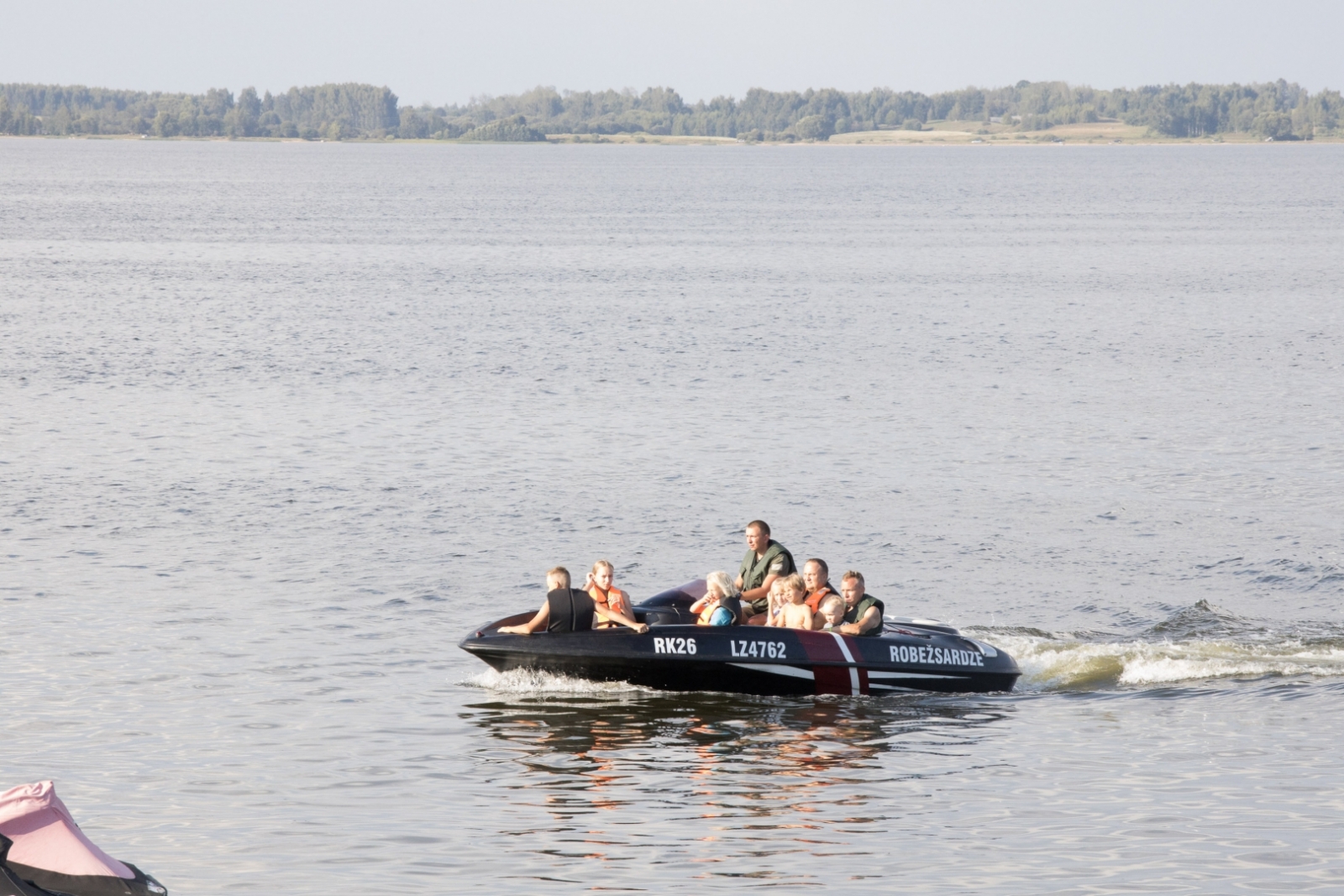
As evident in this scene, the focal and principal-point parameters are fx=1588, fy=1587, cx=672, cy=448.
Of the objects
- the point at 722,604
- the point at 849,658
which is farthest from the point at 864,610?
the point at 722,604

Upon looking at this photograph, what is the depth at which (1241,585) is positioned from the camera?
22219 mm

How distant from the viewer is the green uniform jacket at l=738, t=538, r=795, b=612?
58.9 feet

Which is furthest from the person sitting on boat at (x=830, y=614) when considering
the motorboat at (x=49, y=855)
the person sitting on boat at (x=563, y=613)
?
the motorboat at (x=49, y=855)

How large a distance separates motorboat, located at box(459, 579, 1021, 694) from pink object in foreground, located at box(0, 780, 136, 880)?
819 centimetres

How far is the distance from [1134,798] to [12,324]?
4397cm

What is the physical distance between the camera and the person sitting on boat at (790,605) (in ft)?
56.4

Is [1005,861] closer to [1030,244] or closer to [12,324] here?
[12,324]

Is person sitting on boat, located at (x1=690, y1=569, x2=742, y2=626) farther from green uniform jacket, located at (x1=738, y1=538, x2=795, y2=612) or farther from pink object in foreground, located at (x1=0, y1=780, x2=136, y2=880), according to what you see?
pink object in foreground, located at (x1=0, y1=780, x2=136, y2=880)

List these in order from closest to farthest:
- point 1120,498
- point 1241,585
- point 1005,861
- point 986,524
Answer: point 1005,861
point 1241,585
point 986,524
point 1120,498

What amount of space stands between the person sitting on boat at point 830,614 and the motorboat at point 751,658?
0.88 feet

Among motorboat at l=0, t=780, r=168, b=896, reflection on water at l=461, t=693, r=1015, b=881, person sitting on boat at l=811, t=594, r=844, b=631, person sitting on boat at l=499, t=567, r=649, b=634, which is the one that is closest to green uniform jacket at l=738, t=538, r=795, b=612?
person sitting on boat at l=811, t=594, r=844, b=631

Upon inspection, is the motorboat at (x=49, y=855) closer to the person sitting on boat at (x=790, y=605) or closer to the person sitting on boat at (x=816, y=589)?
the person sitting on boat at (x=790, y=605)

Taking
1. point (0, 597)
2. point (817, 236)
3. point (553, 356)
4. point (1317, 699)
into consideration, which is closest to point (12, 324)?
point (553, 356)

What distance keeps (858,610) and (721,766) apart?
10.9 ft
